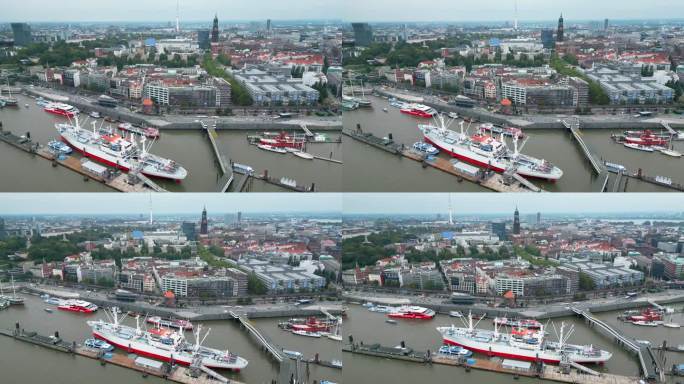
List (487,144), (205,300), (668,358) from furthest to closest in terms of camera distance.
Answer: (205,300), (668,358), (487,144)

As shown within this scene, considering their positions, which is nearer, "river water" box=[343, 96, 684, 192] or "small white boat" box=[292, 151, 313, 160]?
"river water" box=[343, 96, 684, 192]

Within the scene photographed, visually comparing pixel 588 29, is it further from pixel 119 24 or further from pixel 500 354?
pixel 119 24

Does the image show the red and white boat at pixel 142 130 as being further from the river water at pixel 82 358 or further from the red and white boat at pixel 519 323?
the red and white boat at pixel 519 323

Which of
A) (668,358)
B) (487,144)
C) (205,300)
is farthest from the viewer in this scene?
(205,300)

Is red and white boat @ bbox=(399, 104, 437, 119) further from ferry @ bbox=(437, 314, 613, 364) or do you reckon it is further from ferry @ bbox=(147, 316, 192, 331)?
ferry @ bbox=(147, 316, 192, 331)

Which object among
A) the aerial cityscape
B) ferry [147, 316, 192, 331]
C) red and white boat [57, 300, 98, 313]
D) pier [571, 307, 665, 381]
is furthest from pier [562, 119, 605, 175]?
red and white boat [57, 300, 98, 313]

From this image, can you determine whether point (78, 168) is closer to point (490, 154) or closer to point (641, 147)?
point (490, 154)

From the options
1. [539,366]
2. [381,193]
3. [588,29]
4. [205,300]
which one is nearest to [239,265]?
[205,300]
